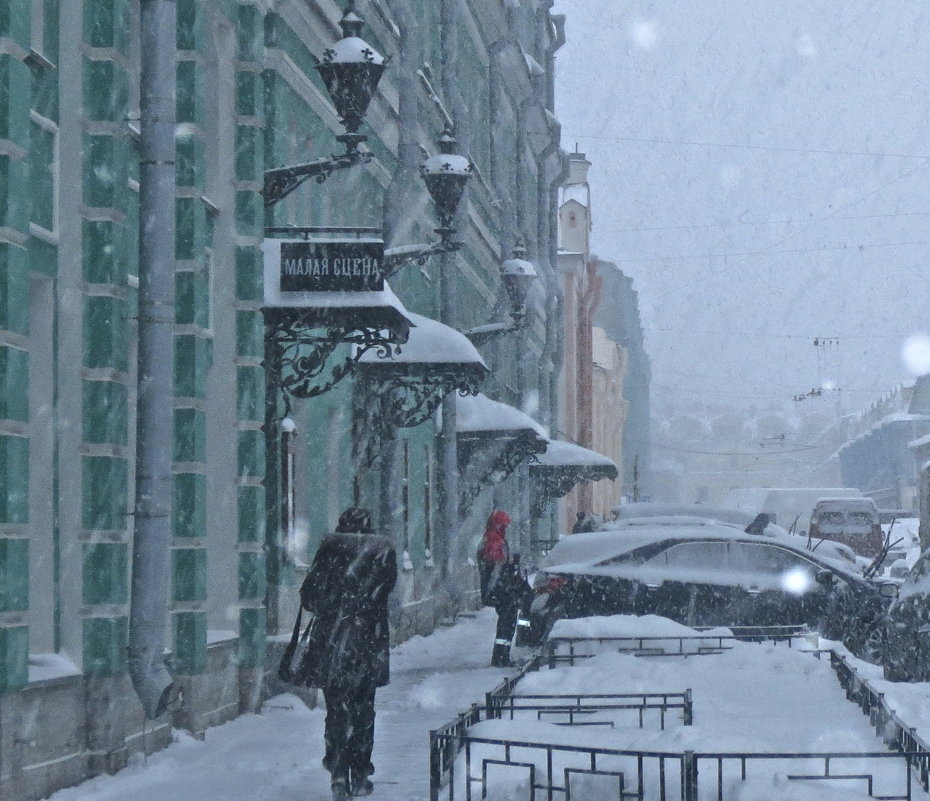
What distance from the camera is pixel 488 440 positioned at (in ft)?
83.8

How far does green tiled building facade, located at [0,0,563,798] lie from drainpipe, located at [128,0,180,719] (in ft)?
0.66

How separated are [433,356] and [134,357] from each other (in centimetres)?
548

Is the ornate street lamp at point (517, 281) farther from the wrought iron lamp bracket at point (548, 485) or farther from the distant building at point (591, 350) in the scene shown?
the distant building at point (591, 350)

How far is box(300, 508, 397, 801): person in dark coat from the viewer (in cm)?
919

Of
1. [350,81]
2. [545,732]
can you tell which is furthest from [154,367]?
[545,732]

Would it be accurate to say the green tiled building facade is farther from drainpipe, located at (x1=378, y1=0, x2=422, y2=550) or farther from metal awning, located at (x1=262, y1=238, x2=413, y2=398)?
metal awning, located at (x1=262, y1=238, x2=413, y2=398)

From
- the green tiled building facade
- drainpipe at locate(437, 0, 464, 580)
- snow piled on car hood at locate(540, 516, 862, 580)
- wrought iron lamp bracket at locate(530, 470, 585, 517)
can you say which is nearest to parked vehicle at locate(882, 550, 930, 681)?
snow piled on car hood at locate(540, 516, 862, 580)

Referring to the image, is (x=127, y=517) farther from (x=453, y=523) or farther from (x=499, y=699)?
(x=453, y=523)

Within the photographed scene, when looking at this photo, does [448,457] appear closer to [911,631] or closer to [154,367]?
[911,631]

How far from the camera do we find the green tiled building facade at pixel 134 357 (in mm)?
8961

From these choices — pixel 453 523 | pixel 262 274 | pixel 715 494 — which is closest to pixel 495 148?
pixel 453 523

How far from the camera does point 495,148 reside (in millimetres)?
31344

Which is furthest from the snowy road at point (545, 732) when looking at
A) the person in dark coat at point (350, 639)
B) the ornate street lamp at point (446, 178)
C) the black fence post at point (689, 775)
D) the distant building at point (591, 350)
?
the distant building at point (591, 350)

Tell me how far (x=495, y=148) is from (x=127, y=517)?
70.6 feet
